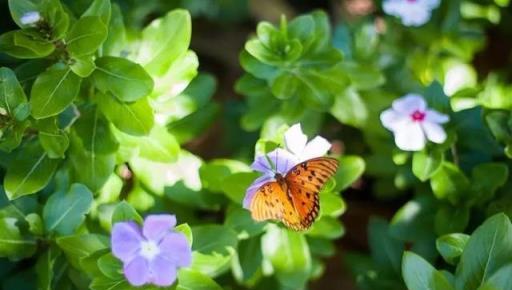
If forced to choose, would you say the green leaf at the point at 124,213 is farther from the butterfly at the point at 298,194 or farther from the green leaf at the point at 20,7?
the green leaf at the point at 20,7

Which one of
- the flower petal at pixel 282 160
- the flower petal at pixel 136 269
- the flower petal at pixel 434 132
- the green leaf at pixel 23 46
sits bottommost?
the flower petal at pixel 136 269

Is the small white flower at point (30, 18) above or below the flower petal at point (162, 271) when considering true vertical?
above

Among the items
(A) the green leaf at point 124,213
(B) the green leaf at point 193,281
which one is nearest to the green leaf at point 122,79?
(A) the green leaf at point 124,213

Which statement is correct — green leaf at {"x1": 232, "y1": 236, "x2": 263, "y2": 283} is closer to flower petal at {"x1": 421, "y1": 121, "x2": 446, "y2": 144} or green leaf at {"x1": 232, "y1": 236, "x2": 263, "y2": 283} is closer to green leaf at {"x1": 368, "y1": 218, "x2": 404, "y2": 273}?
green leaf at {"x1": 368, "y1": 218, "x2": 404, "y2": 273}

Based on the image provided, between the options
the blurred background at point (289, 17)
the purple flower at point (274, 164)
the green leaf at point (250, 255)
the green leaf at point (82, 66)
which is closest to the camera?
the purple flower at point (274, 164)

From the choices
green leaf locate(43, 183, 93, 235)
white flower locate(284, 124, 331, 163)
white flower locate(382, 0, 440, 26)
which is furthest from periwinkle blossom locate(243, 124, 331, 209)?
white flower locate(382, 0, 440, 26)

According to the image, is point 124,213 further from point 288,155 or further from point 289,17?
point 289,17

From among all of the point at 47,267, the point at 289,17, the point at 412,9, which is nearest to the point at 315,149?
the point at 47,267
